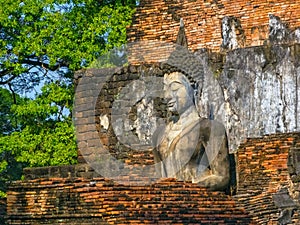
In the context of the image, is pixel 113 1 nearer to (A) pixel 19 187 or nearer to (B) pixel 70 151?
(B) pixel 70 151

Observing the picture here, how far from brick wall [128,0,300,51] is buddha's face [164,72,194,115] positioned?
15941 millimetres

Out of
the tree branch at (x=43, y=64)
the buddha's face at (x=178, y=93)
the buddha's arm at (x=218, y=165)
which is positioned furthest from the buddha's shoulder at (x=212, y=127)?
the tree branch at (x=43, y=64)

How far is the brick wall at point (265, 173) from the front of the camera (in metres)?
18.7

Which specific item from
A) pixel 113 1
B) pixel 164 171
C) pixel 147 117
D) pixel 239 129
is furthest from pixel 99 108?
pixel 113 1

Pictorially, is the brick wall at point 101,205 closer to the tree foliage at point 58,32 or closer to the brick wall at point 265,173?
the brick wall at point 265,173

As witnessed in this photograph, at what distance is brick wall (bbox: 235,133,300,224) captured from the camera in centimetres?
1866

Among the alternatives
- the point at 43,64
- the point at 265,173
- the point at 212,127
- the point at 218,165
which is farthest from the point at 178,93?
the point at 43,64

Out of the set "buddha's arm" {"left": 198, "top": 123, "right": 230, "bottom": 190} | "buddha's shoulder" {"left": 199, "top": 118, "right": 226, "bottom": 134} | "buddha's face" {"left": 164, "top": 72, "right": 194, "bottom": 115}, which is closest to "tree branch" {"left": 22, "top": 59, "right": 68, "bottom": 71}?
"buddha's face" {"left": 164, "top": 72, "right": 194, "bottom": 115}

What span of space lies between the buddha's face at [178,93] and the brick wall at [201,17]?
628 inches

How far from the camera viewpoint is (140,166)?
22703 mm

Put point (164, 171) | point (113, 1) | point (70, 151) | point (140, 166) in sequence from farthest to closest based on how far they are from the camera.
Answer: point (113, 1) < point (70, 151) < point (140, 166) < point (164, 171)

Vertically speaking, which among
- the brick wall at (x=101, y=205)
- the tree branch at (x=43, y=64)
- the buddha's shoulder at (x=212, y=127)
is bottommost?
the brick wall at (x=101, y=205)

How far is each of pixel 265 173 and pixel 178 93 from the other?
5.04ft

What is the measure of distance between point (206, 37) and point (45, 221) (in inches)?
833
